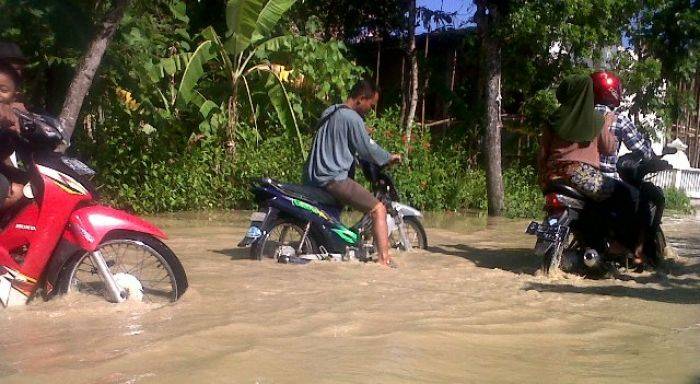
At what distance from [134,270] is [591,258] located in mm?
3630

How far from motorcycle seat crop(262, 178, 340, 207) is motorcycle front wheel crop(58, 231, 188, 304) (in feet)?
6.48

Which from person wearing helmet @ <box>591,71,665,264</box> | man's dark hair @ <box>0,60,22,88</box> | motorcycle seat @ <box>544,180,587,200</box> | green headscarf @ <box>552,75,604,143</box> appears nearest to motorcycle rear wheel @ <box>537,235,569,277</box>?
motorcycle seat @ <box>544,180,587,200</box>

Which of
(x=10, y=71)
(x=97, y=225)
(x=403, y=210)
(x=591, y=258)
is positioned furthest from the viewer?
(x=403, y=210)

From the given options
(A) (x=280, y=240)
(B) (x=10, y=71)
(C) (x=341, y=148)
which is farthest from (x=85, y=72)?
(B) (x=10, y=71)

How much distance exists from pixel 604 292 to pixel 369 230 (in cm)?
214

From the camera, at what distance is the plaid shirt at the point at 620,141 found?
6.52 meters

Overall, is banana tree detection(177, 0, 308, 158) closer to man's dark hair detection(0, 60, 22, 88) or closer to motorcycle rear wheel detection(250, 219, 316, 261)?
motorcycle rear wheel detection(250, 219, 316, 261)

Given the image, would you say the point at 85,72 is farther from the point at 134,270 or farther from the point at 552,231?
the point at 552,231

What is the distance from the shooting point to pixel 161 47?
11523 mm

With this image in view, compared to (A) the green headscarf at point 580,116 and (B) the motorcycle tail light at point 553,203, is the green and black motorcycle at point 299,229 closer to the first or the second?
(B) the motorcycle tail light at point 553,203

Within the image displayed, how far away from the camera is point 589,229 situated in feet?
21.3

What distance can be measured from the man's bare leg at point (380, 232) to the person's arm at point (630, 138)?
6.89ft

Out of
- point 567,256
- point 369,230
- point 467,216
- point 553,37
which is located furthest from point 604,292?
point 553,37

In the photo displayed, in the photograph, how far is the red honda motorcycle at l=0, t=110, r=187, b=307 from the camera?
431 centimetres
